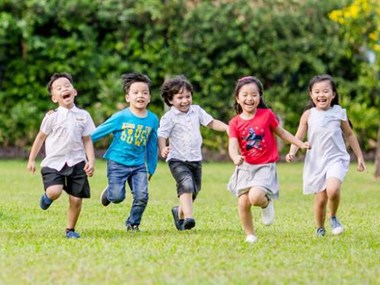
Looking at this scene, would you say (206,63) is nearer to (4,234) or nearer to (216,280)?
(4,234)

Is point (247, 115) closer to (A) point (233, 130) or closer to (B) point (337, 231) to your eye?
(A) point (233, 130)

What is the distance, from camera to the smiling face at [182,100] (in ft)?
37.2

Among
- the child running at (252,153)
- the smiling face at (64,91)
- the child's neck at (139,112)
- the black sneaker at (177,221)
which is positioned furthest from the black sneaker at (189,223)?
the smiling face at (64,91)

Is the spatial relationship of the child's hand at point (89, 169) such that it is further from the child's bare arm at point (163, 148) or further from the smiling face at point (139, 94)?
the smiling face at point (139, 94)

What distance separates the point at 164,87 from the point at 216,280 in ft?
13.1

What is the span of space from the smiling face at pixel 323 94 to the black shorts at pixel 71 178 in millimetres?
2146

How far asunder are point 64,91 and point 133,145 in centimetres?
98

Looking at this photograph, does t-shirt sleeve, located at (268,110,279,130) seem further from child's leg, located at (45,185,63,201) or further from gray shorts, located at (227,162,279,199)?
child's leg, located at (45,185,63,201)

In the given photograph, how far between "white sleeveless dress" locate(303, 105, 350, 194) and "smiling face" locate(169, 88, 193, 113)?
1.18m

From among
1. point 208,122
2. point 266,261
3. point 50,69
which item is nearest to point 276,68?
point 50,69

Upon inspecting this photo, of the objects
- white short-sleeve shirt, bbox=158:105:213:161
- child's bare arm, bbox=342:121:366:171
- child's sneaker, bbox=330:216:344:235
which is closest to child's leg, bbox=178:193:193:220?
white short-sleeve shirt, bbox=158:105:213:161

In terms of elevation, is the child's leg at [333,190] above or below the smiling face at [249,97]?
below

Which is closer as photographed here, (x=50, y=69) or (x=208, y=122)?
(x=208, y=122)

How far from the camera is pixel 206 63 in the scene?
24.5 metres
